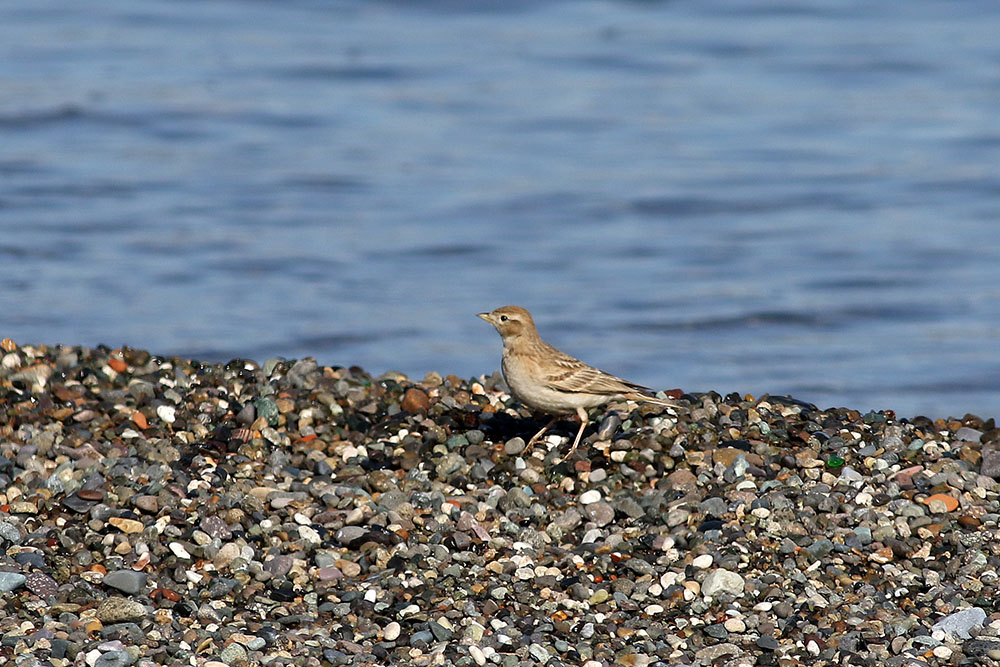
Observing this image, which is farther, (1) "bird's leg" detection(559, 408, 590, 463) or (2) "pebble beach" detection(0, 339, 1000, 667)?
(1) "bird's leg" detection(559, 408, 590, 463)

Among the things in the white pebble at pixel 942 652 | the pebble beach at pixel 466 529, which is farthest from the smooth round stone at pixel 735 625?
the white pebble at pixel 942 652

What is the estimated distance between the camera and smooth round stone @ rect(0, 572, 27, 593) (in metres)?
6.55

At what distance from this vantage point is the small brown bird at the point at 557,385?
27.5 feet

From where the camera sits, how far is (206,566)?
7.02 meters

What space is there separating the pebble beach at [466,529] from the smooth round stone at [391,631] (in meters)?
0.02

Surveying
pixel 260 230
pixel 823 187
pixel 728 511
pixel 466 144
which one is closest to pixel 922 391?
pixel 728 511

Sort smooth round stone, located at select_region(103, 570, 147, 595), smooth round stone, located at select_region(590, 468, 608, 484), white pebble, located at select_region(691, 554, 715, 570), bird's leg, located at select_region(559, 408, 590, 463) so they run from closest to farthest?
smooth round stone, located at select_region(103, 570, 147, 595) → white pebble, located at select_region(691, 554, 715, 570) → smooth round stone, located at select_region(590, 468, 608, 484) → bird's leg, located at select_region(559, 408, 590, 463)

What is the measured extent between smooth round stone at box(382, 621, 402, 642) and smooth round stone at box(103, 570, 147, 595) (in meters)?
1.16

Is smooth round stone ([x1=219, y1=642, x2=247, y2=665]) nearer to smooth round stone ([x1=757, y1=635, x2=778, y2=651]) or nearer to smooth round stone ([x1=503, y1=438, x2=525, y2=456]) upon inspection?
smooth round stone ([x1=757, y1=635, x2=778, y2=651])

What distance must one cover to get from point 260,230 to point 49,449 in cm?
788

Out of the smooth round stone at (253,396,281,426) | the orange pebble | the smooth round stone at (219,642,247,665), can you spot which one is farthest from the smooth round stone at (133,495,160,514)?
the orange pebble

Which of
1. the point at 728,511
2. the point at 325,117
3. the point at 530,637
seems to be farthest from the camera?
the point at 325,117

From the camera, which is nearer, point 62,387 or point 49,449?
point 49,449

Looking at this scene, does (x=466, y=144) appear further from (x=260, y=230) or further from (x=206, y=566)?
(x=206, y=566)
